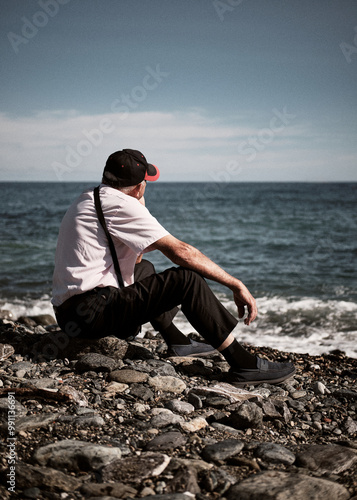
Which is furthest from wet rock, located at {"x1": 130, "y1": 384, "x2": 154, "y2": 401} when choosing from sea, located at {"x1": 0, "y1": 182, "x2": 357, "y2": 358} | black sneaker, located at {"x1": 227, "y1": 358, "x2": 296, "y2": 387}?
sea, located at {"x1": 0, "y1": 182, "x2": 357, "y2": 358}

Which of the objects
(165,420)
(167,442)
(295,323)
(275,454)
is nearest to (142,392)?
(165,420)

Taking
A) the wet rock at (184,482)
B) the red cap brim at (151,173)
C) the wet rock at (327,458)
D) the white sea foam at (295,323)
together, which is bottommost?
the white sea foam at (295,323)

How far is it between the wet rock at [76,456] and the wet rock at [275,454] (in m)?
0.93

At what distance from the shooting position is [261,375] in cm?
401

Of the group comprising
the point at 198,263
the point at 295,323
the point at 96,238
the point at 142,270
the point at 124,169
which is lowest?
the point at 295,323

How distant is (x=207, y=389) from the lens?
3738 mm

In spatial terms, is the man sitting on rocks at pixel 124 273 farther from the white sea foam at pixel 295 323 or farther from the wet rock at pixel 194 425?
the white sea foam at pixel 295 323

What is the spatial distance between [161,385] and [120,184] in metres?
1.79

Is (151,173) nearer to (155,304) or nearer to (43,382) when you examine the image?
(155,304)

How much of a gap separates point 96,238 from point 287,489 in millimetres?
2282

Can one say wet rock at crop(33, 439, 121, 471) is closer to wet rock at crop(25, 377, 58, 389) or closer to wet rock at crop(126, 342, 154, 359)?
wet rock at crop(25, 377, 58, 389)

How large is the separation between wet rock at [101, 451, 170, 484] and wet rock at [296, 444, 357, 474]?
921mm

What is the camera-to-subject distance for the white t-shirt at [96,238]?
11.7ft

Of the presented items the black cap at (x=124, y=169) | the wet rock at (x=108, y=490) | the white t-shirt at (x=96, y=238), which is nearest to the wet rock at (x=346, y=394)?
the white t-shirt at (x=96, y=238)
